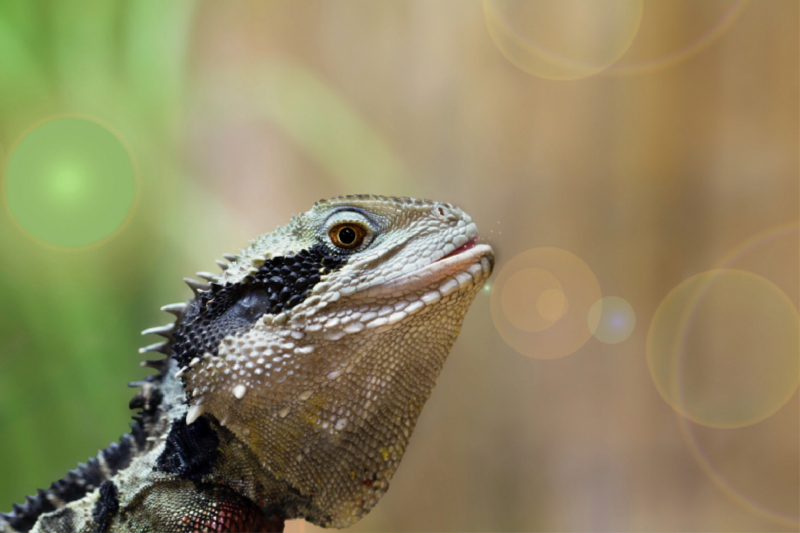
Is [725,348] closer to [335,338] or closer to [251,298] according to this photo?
[335,338]

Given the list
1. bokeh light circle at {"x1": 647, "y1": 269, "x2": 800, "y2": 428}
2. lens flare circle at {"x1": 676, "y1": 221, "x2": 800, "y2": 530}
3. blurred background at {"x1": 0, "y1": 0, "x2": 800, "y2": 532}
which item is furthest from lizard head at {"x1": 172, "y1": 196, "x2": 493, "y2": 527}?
lens flare circle at {"x1": 676, "y1": 221, "x2": 800, "y2": 530}

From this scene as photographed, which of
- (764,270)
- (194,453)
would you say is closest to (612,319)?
(764,270)

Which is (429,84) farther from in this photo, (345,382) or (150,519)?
(150,519)

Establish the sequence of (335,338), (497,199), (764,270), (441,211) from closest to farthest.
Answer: (335,338)
(441,211)
(764,270)
(497,199)

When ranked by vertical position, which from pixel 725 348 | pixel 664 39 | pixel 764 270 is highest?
pixel 664 39

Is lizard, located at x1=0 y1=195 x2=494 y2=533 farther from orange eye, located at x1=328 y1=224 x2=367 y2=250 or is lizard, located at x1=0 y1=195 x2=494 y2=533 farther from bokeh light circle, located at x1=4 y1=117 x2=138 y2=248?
bokeh light circle, located at x1=4 y1=117 x2=138 y2=248

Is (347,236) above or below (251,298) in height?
above

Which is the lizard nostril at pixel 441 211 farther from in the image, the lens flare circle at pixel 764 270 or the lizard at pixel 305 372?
the lens flare circle at pixel 764 270
